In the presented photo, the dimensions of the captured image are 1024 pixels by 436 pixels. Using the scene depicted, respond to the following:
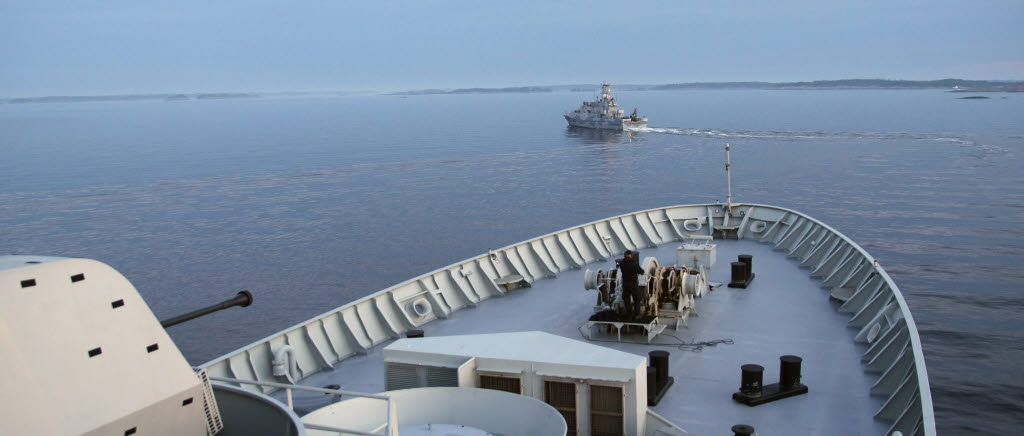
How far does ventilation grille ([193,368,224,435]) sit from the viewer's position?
6.24m

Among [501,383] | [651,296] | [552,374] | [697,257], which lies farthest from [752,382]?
[697,257]

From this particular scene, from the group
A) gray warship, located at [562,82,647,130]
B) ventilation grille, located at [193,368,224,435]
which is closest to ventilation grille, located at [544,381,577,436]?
ventilation grille, located at [193,368,224,435]

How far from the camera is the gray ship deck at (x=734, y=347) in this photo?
9914mm

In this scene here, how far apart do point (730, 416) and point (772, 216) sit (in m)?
12.5

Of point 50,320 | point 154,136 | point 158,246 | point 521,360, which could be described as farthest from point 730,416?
point 154,136

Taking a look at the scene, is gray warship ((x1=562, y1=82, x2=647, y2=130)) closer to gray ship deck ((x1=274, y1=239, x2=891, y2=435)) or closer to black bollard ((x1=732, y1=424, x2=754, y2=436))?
gray ship deck ((x1=274, y1=239, x2=891, y2=435))

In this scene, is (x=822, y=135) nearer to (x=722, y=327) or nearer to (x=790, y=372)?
(x=722, y=327)

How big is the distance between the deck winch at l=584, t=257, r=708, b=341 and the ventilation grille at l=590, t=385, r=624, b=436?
3664 mm

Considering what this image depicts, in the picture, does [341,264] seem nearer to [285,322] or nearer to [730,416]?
[285,322]

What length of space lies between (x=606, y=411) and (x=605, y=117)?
88280 mm

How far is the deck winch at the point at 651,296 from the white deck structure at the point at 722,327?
323 mm

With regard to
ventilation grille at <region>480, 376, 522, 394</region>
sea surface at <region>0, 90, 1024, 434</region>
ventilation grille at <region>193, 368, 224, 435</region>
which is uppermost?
ventilation grille at <region>193, 368, 224, 435</region>

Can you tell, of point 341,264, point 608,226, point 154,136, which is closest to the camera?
point 608,226

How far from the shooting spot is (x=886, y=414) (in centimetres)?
962
